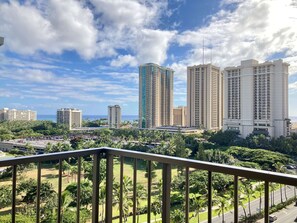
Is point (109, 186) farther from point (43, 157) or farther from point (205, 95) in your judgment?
point (205, 95)

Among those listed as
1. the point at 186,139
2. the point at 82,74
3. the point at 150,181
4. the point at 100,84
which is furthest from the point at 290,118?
the point at 82,74

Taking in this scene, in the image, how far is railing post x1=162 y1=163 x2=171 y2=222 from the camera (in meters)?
1.35

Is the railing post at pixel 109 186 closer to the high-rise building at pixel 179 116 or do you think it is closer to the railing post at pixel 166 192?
the railing post at pixel 166 192

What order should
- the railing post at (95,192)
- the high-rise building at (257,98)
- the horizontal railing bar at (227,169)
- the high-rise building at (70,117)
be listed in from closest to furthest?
the horizontal railing bar at (227,169) → the railing post at (95,192) → the high-rise building at (257,98) → the high-rise building at (70,117)

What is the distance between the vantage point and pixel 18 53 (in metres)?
35.7

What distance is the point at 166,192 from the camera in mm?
1373

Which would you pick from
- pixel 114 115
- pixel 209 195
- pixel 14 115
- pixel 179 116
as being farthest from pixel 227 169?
pixel 114 115

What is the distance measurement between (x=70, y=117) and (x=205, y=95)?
21903 mm

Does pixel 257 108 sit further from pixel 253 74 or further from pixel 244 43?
pixel 244 43

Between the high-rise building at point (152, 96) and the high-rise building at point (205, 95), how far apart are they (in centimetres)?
398

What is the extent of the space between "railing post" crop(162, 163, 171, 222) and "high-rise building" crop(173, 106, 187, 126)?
3407 cm

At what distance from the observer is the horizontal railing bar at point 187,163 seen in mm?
976

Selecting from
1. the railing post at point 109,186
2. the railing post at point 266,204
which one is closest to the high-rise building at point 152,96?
the railing post at point 109,186

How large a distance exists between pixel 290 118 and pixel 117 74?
2602 cm
